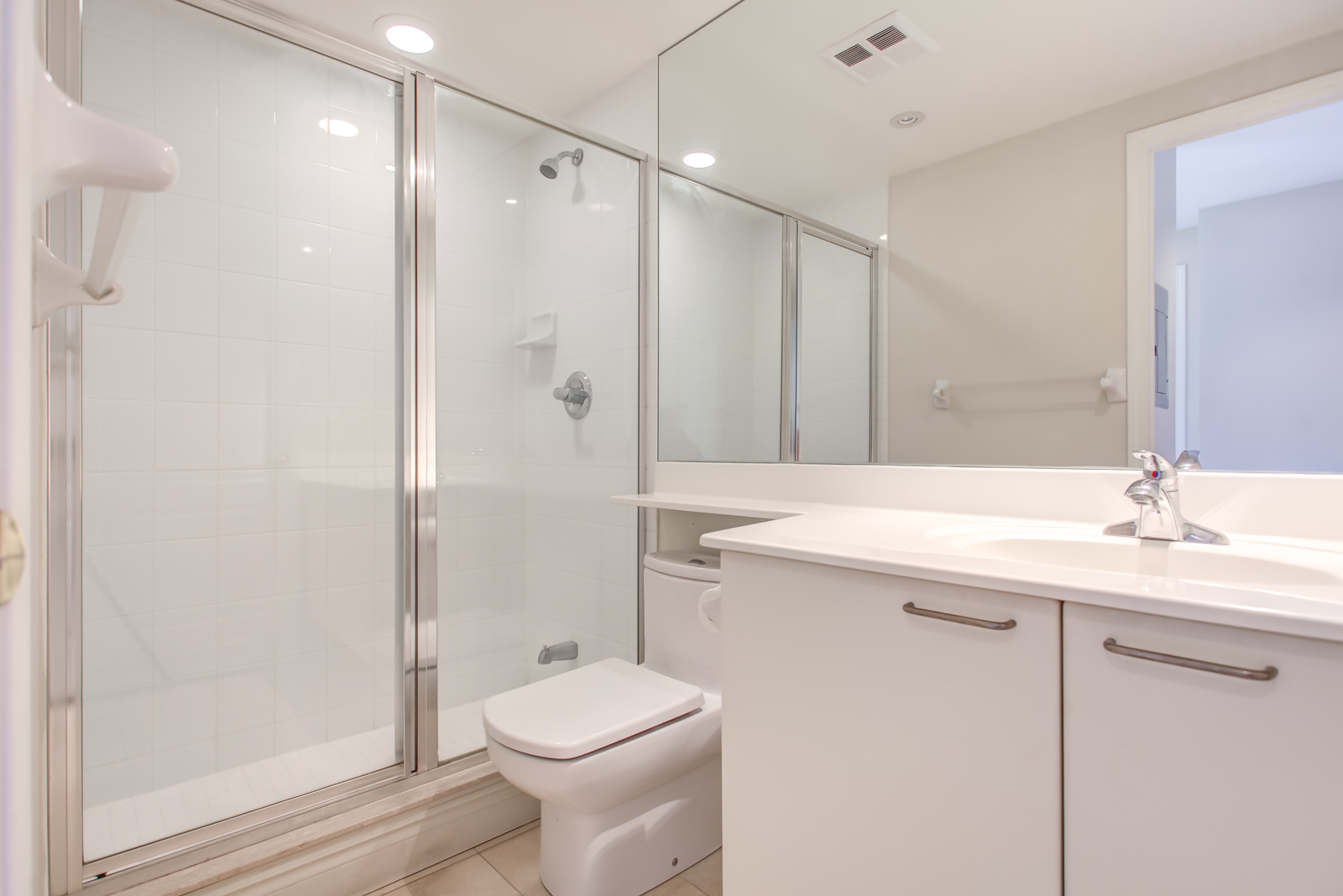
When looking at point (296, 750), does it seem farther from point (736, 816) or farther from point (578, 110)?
point (578, 110)

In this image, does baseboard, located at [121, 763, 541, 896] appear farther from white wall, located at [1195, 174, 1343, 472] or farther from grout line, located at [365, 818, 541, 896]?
white wall, located at [1195, 174, 1343, 472]

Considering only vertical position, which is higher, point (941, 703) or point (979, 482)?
point (979, 482)

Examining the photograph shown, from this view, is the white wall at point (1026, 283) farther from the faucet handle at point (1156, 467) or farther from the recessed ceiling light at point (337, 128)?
the recessed ceiling light at point (337, 128)

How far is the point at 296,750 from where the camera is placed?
4.99 feet

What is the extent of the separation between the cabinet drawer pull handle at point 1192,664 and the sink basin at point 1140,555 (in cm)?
23

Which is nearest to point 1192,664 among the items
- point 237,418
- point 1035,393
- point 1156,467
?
point 1156,467

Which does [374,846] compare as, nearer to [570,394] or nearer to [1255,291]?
[570,394]

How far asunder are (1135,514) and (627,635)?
1.42 m

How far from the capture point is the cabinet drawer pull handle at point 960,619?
72cm

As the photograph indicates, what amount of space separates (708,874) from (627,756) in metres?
0.42

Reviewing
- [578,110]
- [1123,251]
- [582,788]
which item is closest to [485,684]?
[582,788]

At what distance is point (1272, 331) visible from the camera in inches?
39.8

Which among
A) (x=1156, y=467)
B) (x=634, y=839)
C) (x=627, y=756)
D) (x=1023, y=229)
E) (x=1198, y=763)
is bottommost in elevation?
(x=634, y=839)

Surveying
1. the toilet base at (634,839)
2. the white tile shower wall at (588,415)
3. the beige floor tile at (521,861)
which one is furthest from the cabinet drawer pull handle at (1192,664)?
the white tile shower wall at (588,415)
